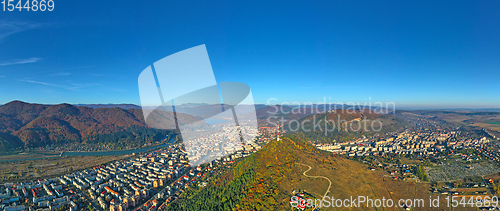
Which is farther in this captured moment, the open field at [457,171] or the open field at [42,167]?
the open field at [42,167]

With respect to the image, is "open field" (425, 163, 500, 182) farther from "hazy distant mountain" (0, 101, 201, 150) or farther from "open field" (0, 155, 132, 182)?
"open field" (0, 155, 132, 182)

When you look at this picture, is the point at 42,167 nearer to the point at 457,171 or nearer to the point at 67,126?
the point at 67,126

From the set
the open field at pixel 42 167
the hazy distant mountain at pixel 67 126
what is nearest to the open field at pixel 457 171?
the hazy distant mountain at pixel 67 126

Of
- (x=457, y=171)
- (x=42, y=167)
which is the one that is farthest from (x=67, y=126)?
(x=457, y=171)

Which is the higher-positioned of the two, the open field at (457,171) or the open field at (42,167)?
the open field at (457,171)

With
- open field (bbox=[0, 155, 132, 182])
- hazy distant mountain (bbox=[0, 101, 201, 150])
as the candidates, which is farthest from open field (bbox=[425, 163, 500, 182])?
open field (bbox=[0, 155, 132, 182])

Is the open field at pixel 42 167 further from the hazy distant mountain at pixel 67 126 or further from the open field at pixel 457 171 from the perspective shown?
the open field at pixel 457 171

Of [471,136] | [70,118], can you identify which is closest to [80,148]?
[70,118]
